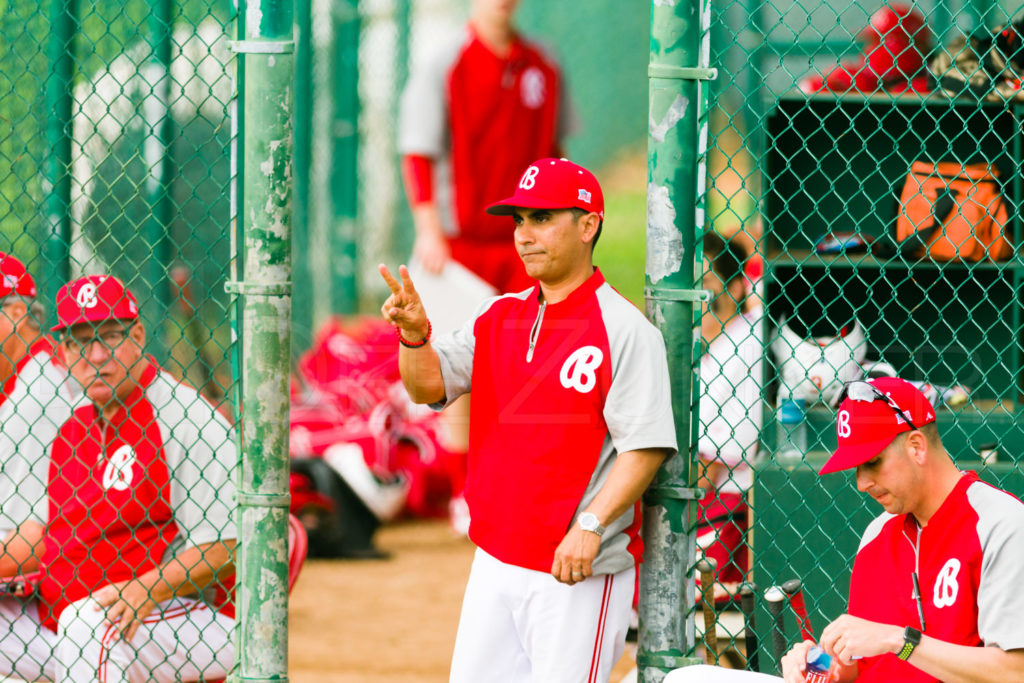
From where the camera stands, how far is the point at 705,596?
336 centimetres

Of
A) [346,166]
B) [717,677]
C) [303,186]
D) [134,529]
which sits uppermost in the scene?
[346,166]

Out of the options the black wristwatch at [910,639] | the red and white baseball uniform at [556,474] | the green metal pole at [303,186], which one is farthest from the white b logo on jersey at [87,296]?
the green metal pole at [303,186]

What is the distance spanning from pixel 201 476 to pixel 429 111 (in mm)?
4251

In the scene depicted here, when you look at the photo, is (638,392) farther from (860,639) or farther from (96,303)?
(96,303)

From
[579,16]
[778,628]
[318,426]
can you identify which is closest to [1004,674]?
[778,628]

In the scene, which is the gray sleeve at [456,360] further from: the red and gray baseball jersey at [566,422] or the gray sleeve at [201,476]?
the gray sleeve at [201,476]

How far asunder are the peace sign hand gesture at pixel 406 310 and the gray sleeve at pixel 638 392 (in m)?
0.48

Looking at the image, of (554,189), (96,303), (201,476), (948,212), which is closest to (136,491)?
(201,476)

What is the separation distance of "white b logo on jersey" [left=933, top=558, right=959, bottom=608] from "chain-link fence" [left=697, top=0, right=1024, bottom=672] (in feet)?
2.15

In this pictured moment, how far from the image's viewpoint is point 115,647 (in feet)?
11.1

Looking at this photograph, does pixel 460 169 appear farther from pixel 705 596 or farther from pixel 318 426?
pixel 705 596

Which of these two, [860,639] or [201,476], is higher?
[201,476]

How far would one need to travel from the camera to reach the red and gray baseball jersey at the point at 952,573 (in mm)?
2584

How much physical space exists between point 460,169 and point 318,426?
1.97 meters
